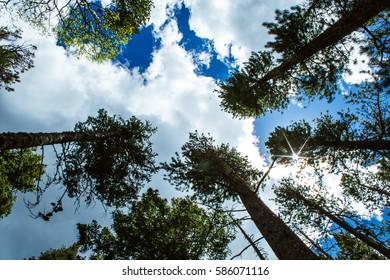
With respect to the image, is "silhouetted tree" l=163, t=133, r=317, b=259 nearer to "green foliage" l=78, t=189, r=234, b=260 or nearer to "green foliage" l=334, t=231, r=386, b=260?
"green foliage" l=78, t=189, r=234, b=260

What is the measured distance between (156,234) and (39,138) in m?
6.63

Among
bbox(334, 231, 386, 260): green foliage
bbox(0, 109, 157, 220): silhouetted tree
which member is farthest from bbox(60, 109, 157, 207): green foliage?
bbox(334, 231, 386, 260): green foliage

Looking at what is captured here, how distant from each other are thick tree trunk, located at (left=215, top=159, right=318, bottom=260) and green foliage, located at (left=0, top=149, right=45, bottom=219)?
43.0ft

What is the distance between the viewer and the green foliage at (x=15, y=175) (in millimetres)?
12922

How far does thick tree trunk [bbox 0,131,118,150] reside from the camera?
14.7 ft

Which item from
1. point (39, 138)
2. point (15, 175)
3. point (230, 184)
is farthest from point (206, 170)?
point (15, 175)

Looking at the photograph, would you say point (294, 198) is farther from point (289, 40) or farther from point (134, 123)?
point (134, 123)

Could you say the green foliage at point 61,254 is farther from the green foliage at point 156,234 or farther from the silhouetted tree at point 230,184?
the silhouetted tree at point 230,184

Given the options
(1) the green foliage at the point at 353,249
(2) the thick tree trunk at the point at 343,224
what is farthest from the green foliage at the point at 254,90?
(1) the green foliage at the point at 353,249

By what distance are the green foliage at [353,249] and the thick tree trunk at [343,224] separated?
5.21 feet

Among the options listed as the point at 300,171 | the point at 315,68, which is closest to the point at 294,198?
the point at 300,171

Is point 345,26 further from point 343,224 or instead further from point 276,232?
point 343,224

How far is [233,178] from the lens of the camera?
8.70 meters

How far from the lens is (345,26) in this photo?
276 inches
